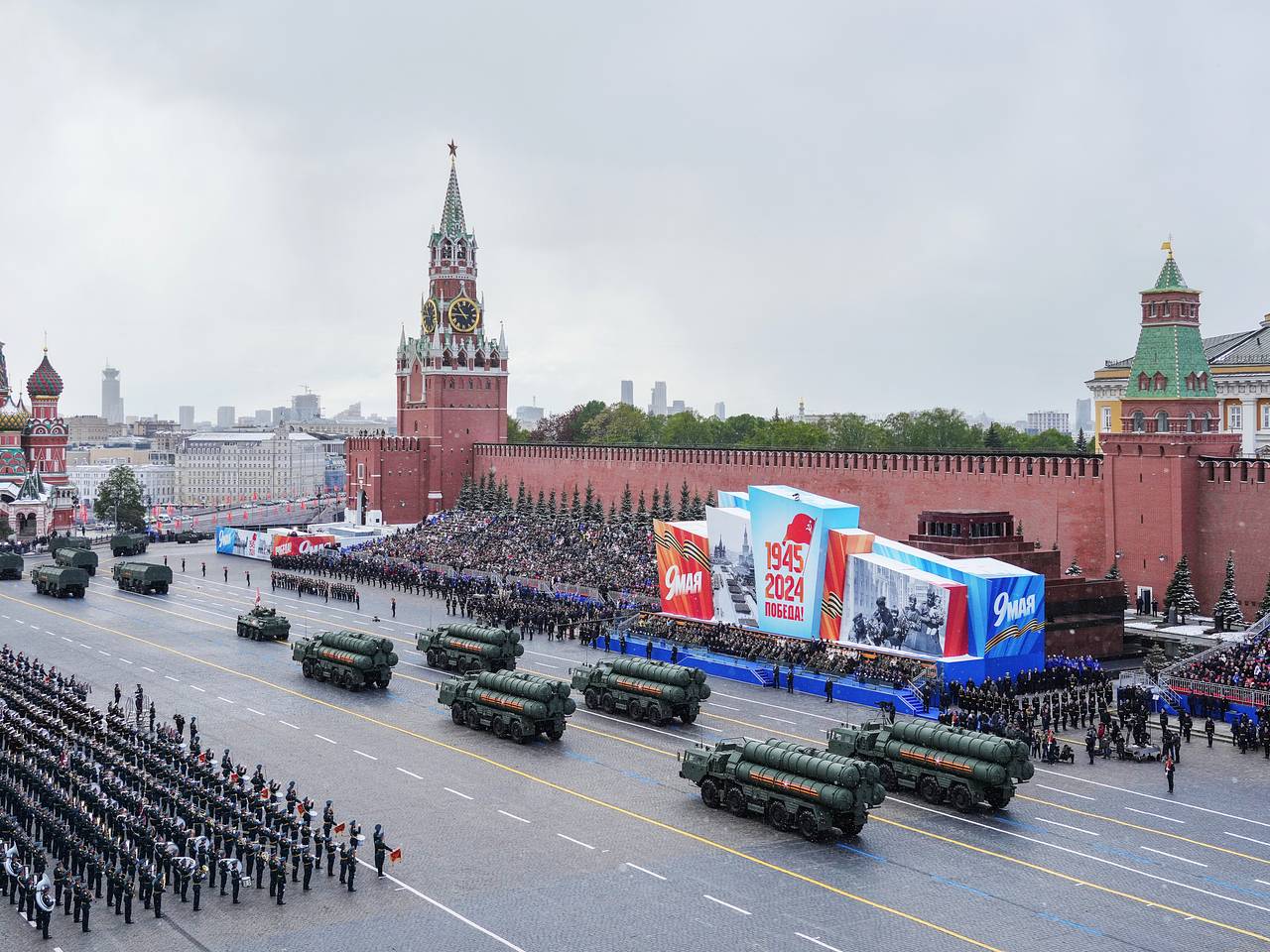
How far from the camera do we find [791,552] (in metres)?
43.4

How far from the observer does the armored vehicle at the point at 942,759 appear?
26234 millimetres

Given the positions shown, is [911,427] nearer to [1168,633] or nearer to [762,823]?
[1168,633]

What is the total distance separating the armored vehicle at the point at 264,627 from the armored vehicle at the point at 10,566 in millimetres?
27718

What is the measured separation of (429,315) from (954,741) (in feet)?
224

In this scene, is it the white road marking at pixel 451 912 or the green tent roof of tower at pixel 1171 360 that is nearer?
the white road marking at pixel 451 912

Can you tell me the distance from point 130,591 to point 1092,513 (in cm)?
4547

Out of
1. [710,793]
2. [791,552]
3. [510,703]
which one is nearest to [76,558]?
[791,552]

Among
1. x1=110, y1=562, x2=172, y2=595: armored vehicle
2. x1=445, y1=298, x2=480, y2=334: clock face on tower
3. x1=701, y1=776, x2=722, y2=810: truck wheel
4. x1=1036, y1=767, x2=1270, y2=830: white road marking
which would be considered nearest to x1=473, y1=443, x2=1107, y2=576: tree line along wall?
x1=445, y1=298, x2=480, y2=334: clock face on tower

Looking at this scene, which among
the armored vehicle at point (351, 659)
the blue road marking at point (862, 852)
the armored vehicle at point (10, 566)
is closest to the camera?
the blue road marking at point (862, 852)

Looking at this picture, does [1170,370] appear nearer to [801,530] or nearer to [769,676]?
[801,530]

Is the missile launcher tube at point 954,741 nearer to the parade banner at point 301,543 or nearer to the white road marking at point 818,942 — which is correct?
the white road marking at point 818,942

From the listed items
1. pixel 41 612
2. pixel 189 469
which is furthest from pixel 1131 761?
pixel 189 469

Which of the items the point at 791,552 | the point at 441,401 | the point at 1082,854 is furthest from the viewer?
the point at 441,401

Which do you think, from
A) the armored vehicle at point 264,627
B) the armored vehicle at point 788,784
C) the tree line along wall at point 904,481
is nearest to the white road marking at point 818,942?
the armored vehicle at point 788,784
